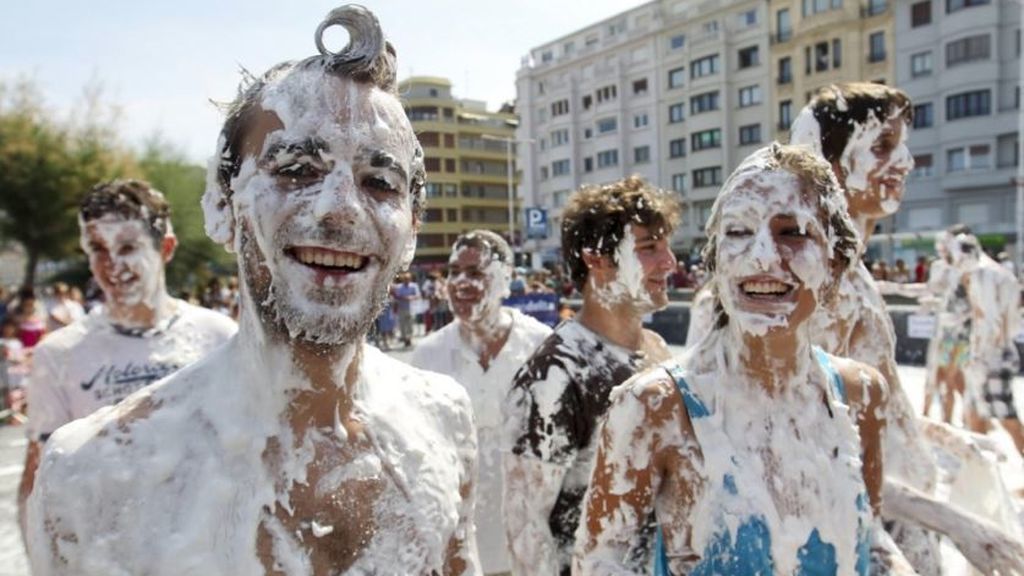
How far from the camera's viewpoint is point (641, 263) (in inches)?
109

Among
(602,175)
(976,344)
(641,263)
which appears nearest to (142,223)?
(641,263)

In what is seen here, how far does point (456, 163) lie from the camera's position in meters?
56.4

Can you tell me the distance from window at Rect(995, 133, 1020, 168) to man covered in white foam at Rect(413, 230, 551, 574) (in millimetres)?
32112

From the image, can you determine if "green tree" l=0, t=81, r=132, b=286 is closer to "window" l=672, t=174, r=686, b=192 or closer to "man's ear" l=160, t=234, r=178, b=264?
"man's ear" l=160, t=234, r=178, b=264

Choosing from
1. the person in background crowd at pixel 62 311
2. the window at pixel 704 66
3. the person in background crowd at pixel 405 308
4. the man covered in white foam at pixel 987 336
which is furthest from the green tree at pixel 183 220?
the window at pixel 704 66

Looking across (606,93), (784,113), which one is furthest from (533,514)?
(606,93)

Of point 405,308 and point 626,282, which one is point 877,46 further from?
point 626,282

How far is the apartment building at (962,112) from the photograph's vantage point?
29719 mm

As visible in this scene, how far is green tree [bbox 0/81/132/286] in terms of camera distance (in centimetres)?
2120

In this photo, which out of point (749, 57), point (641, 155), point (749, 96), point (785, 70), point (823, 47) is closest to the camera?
point (823, 47)

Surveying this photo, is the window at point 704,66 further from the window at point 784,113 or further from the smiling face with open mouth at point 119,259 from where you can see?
the smiling face with open mouth at point 119,259

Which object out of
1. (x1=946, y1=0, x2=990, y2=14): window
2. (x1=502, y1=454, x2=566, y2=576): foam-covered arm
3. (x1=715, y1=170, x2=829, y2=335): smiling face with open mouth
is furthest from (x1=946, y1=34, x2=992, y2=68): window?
(x1=502, y1=454, x2=566, y2=576): foam-covered arm

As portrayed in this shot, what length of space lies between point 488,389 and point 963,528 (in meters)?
2.17

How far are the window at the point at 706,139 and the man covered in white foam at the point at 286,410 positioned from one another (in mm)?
40830
